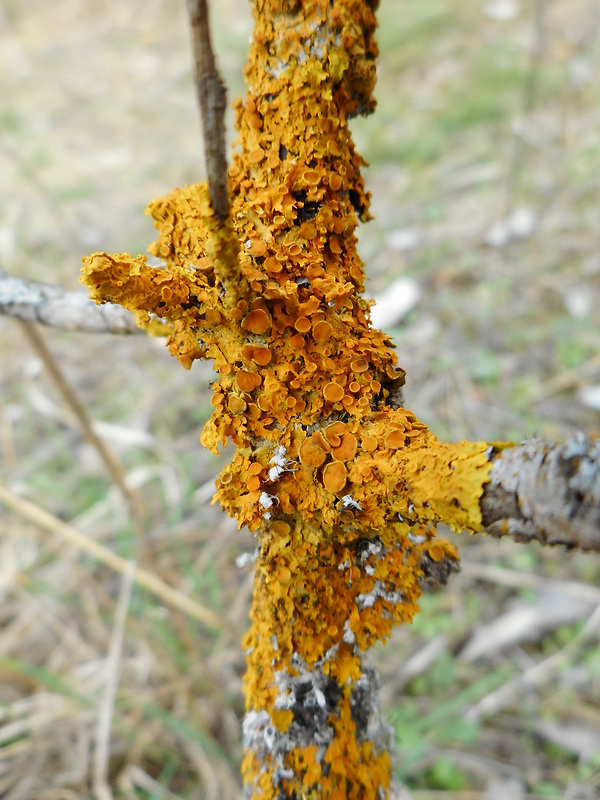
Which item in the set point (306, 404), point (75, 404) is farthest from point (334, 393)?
point (75, 404)

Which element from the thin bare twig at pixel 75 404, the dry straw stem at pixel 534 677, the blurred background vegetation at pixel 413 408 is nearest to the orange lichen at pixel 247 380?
the blurred background vegetation at pixel 413 408

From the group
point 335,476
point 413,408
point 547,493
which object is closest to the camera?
point 547,493

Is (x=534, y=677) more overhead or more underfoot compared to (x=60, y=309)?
more overhead

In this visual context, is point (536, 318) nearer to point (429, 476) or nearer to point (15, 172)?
point (429, 476)

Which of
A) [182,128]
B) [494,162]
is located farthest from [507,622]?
[182,128]

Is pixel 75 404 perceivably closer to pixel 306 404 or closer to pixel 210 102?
pixel 306 404

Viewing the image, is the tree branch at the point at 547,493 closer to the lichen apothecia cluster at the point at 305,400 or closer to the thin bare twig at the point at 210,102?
the lichen apothecia cluster at the point at 305,400

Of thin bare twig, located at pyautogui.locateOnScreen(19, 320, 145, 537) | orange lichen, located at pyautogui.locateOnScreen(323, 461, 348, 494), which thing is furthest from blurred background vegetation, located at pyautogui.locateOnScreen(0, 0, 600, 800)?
orange lichen, located at pyautogui.locateOnScreen(323, 461, 348, 494)
